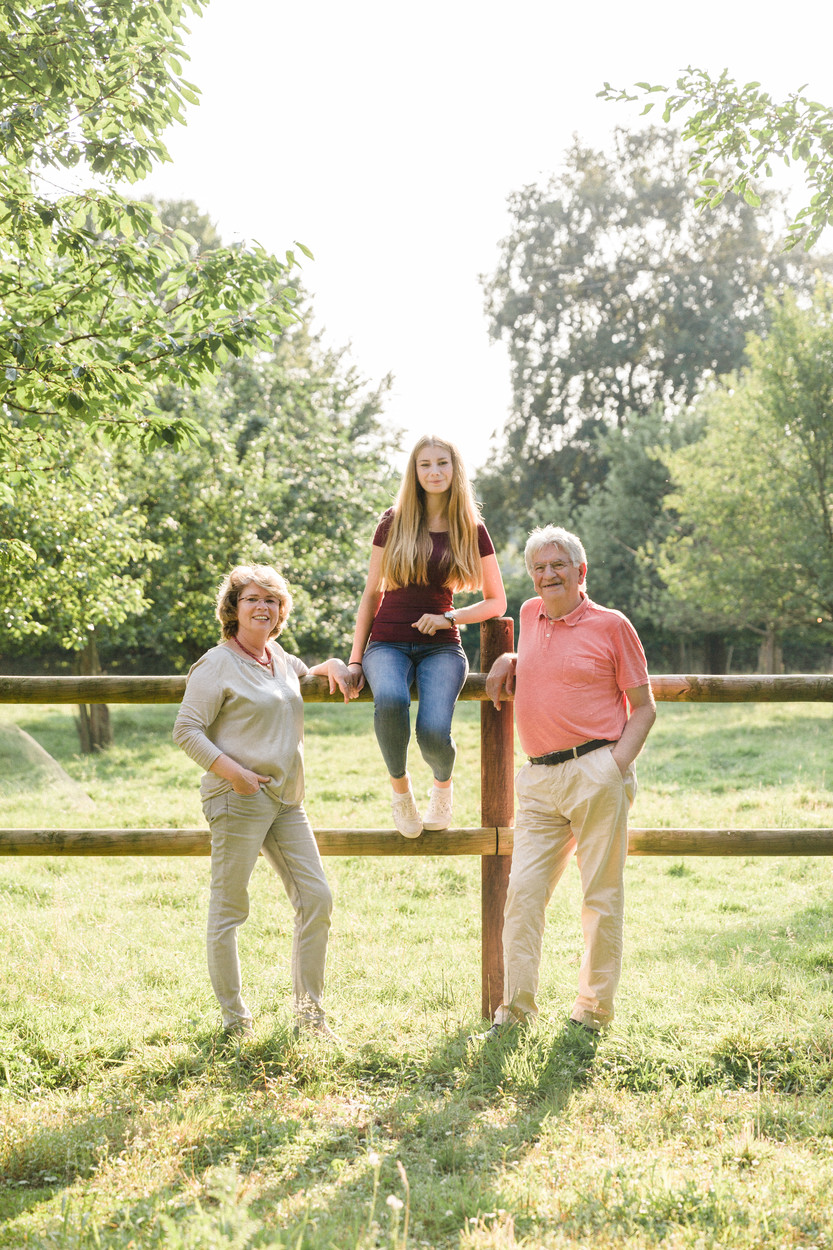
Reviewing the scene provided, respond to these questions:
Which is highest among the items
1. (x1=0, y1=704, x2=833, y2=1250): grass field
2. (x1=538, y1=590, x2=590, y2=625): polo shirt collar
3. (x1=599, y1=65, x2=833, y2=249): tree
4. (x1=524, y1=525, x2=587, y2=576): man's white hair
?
(x1=599, y1=65, x2=833, y2=249): tree

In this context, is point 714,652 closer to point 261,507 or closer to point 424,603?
point 261,507

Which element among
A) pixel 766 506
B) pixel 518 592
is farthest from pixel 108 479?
pixel 518 592

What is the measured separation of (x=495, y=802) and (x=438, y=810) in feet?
1.07

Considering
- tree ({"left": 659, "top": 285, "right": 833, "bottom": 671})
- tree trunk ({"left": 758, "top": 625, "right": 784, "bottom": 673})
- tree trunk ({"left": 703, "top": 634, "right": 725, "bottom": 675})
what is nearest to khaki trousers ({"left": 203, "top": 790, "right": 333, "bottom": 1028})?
tree ({"left": 659, "top": 285, "right": 833, "bottom": 671})

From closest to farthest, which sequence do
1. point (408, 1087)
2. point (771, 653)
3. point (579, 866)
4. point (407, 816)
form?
point (408, 1087), point (579, 866), point (407, 816), point (771, 653)

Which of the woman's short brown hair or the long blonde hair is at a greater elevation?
the long blonde hair

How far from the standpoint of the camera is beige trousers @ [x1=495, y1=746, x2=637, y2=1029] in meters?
3.92

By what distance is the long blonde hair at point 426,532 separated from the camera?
4305mm

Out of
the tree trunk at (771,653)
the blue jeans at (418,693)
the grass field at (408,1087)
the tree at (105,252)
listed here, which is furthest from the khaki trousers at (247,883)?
the tree trunk at (771,653)

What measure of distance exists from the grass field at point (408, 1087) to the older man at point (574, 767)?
33 centimetres

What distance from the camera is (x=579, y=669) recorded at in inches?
156

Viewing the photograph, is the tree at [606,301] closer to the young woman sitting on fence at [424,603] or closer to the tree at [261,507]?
the tree at [261,507]

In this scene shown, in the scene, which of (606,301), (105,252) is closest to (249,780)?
(105,252)

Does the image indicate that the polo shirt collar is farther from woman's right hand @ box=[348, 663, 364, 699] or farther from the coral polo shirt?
woman's right hand @ box=[348, 663, 364, 699]
